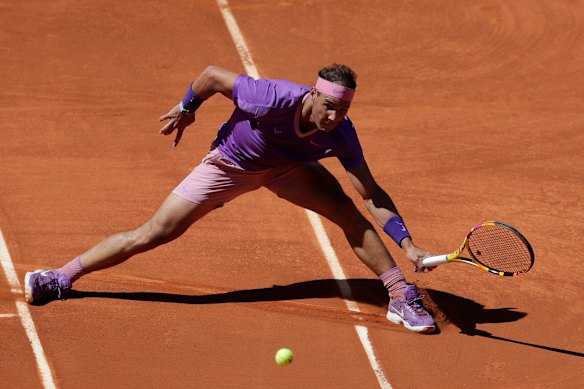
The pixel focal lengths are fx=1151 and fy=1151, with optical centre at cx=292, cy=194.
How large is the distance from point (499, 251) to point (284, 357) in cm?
170

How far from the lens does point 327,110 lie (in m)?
7.66

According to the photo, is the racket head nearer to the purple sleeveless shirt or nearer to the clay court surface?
the clay court surface

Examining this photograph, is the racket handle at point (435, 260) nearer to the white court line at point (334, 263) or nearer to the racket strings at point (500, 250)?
the racket strings at point (500, 250)

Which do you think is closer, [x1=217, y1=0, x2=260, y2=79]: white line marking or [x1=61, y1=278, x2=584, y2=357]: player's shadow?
[x1=61, y1=278, x2=584, y2=357]: player's shadow

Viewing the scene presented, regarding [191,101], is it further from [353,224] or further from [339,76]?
[353,224]

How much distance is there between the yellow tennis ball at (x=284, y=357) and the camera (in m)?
7.88

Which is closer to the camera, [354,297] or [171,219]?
[171,219]

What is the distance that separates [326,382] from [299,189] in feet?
4.72

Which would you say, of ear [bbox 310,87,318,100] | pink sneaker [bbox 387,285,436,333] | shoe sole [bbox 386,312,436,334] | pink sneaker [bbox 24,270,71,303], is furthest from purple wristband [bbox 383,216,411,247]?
pink sneaker [bbox 24,270,71,303]

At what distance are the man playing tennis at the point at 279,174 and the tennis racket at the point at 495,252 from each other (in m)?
0.28

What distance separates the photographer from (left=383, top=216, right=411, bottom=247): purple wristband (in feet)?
26.4

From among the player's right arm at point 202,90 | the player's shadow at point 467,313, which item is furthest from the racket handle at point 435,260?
the player's right arm at point 202,90

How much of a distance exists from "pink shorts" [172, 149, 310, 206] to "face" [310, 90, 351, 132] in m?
0.64

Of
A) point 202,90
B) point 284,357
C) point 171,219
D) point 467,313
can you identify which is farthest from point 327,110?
point 467,313
